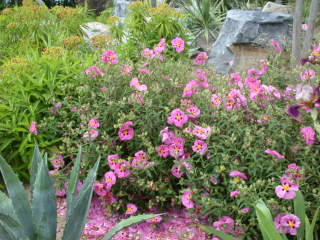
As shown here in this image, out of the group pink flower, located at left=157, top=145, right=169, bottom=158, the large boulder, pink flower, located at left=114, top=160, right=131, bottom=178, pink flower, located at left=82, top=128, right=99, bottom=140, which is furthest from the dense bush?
the large boulder

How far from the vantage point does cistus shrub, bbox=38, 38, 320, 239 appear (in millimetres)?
2908

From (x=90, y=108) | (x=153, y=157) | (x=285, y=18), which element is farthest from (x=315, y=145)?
(x=285, y=18)

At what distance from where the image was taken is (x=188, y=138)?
3184mm

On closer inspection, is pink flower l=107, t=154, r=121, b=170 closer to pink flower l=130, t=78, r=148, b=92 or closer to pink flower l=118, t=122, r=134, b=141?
pink flower l=118, t=122, r=134, b=141

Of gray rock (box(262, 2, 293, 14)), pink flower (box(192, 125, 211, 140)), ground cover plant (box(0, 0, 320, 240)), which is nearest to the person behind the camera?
ground cover plant (box(0, 0, 320, 240))

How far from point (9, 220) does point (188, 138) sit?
142 centimetres

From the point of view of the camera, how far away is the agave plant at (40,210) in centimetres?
224

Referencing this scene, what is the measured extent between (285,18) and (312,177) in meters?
4.78

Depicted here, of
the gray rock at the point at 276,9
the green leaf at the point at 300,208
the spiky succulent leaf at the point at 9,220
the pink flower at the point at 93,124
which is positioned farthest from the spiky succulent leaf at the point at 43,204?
the gray rock at the point at 276,9

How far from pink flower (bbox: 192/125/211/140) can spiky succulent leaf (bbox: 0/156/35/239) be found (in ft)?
3.87

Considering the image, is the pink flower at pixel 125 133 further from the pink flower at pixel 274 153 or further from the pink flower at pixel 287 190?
the pink flower at pixel 287 190

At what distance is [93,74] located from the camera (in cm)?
384

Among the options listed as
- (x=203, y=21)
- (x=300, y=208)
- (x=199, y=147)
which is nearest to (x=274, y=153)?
(x=300, y=208)

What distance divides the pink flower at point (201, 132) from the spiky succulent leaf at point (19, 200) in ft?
3.87
